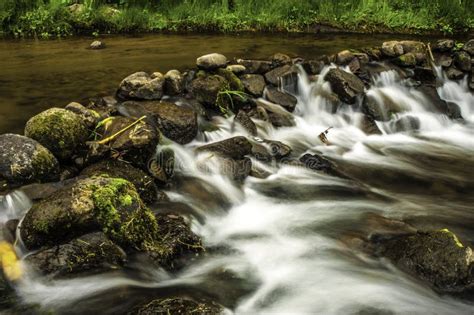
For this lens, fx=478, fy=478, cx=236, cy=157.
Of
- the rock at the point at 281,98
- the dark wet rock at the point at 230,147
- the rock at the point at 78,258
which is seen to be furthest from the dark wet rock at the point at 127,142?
the rock at the point at 281,98

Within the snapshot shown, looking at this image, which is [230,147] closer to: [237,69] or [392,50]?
[237,69]

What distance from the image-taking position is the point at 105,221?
4273 mm

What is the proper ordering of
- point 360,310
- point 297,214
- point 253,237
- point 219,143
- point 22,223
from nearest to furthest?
point 360,310
point 22,223
point 253,237
point 297,214
point 219,143

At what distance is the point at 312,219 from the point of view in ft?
18.2

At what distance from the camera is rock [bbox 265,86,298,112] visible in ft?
26.8

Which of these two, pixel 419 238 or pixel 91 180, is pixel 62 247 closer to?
pixel 91 180

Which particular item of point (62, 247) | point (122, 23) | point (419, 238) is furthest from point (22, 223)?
point (122, 23)

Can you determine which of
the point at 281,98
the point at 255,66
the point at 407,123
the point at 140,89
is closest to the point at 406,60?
the point at 407,123

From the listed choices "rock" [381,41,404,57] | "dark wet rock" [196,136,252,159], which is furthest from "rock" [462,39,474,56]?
"dark wet rock" [196,136,252,159]

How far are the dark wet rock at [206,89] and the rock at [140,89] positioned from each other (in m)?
0.58

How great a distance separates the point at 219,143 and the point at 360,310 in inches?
118

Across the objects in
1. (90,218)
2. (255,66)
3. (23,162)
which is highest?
(255,66)

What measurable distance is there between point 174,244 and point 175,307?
38.2 inches

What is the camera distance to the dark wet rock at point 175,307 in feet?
11.6
